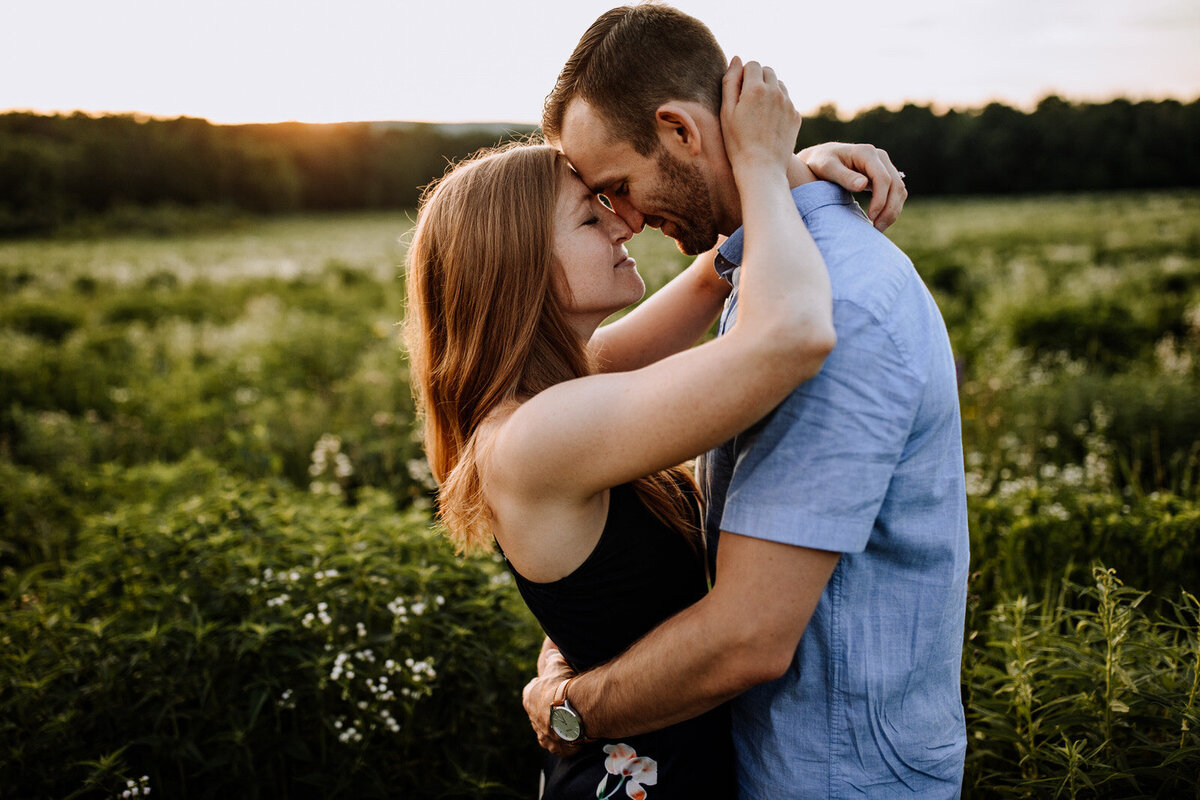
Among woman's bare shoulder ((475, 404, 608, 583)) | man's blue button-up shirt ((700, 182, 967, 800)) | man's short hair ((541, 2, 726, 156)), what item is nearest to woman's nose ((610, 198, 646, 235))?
man's short hair ((541, 2, 726, 156))

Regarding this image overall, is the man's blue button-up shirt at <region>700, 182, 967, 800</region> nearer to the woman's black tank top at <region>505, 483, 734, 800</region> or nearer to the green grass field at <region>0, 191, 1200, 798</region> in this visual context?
the woman's black tank top at <region>505, 483, 734, 800</region>

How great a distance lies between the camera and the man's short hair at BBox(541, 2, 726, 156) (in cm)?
176

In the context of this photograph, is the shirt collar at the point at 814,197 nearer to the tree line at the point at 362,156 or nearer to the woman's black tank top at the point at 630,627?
the woman's black tank top at the point at 630,627

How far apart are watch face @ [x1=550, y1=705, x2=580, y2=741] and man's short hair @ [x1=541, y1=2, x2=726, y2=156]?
1.39m

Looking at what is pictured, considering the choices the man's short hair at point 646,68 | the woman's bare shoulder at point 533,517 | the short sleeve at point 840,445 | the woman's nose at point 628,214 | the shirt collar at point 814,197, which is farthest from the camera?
the woman's nose at point 628,214

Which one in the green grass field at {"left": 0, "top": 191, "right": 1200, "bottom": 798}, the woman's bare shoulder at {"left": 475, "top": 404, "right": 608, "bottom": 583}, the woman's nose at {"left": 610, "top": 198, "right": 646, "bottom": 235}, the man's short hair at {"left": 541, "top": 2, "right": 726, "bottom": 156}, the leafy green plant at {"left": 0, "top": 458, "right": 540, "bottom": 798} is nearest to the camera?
the woman's bare shoulder at {"left": 475, "top": 404, "right": 608, "bottom": 583}

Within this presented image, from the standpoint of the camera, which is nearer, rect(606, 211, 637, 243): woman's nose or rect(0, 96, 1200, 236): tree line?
rect(606, 211, 637, 243): woman's nose

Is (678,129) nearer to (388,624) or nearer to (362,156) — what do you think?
(388,624)

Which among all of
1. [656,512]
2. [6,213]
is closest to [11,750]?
[656,512]

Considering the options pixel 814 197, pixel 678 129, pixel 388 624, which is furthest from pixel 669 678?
pixel 388 624

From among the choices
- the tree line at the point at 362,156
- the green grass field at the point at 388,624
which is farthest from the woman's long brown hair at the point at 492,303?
the tree line at the point at 362,156

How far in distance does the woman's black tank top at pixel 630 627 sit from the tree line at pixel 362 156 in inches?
1631

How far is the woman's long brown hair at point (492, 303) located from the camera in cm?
182

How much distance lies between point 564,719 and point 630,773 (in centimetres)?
20
